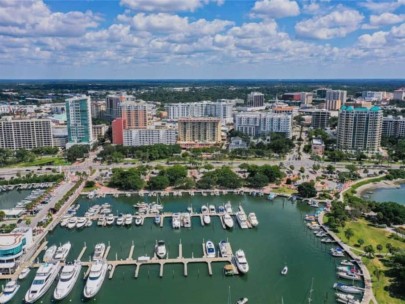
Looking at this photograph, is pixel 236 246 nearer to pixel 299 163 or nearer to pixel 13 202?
pixel 13 202

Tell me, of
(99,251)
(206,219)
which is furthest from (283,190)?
(99,251)

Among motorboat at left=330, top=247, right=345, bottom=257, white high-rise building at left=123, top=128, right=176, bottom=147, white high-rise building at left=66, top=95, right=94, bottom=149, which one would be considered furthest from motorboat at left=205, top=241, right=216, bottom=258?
white high-rise building at left=66, top=95, right=94, bottom=149

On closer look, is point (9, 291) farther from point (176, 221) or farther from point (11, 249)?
point (176, 221)

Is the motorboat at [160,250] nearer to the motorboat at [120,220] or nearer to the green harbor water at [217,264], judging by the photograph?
the green harbor water at [217,264]

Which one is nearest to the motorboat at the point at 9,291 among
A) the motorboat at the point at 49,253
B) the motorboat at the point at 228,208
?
the motorboat at the point at 49,253

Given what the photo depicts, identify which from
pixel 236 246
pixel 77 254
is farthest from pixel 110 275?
pixel 236 246
